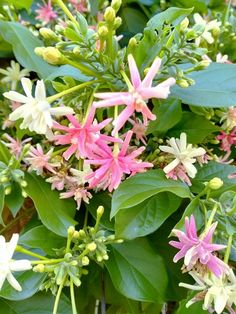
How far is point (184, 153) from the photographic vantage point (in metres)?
0.49

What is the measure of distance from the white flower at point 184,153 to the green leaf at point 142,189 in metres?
0.02

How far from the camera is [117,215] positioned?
1.52ft

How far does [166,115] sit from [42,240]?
173 mm

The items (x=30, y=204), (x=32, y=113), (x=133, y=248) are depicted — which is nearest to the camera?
(x=32, y=113)

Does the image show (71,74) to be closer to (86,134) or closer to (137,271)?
(86,134)

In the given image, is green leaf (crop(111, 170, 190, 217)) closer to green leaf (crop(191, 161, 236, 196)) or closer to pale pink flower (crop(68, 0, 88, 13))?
green leaf (crop(191, 161, 236, 196))

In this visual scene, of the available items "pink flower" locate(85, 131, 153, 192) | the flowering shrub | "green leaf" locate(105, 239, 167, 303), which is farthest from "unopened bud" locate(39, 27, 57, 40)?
"green leaf" locate(105, 239, 167, 303)

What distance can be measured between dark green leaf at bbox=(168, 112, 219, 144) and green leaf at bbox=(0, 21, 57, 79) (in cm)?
15

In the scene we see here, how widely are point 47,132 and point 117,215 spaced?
0.10 meters

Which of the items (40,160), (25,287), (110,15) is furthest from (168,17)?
(25,287)

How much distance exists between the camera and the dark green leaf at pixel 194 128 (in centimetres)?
54

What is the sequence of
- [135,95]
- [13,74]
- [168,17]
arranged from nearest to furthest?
1. [135,95]
2. [168,17]
3. [13,74]

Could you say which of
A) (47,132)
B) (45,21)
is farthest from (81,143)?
(45,21)

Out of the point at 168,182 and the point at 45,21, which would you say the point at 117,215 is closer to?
the point at 168,182
